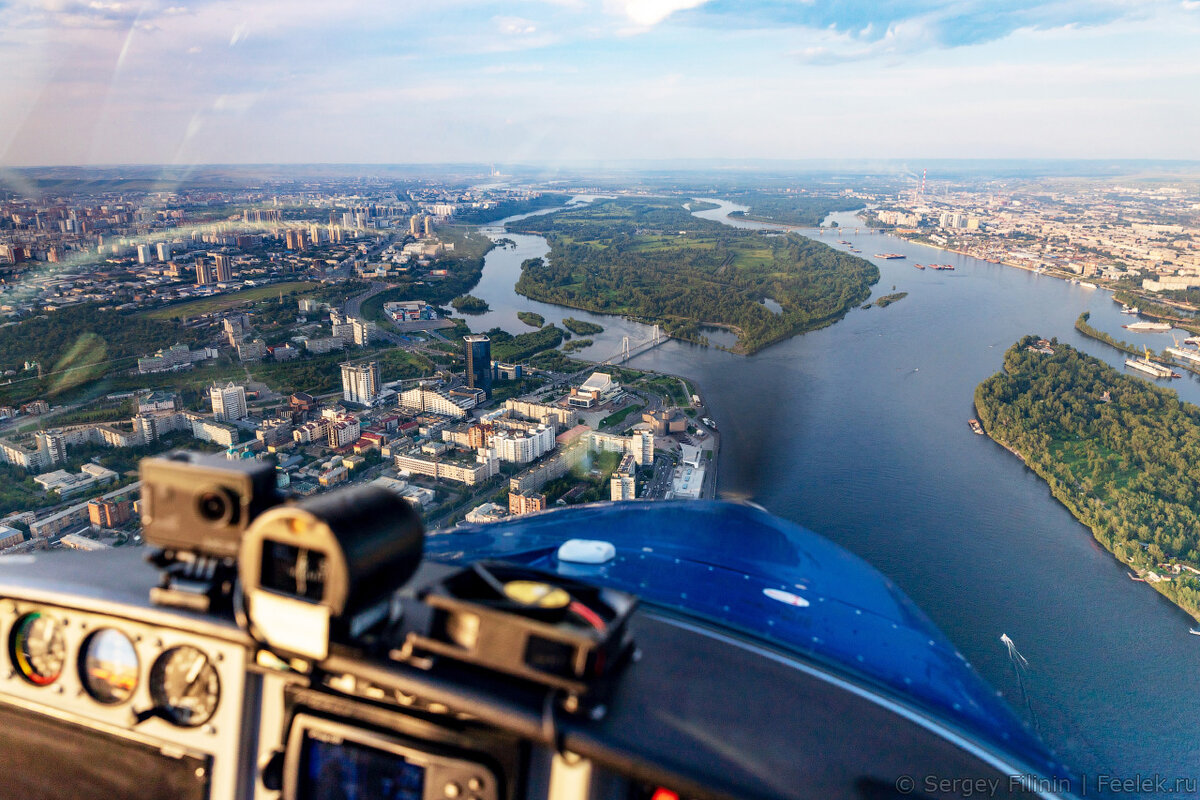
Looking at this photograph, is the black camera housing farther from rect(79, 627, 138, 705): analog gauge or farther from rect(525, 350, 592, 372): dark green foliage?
rect(525, 350, 592, 372): dark green foliage

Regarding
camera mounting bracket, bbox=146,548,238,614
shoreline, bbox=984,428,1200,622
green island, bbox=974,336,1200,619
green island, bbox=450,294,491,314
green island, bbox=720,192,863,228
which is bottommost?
shoreline, bbox=984,428,1200,622

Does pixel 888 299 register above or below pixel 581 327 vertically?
above

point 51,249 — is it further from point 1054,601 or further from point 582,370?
point 1054,601

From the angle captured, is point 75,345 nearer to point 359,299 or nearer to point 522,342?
point 359,299

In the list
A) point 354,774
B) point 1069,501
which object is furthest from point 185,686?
point 1069,501

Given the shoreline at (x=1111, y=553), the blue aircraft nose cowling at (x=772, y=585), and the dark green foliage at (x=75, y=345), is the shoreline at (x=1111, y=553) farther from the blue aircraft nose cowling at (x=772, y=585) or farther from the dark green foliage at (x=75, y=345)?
the dark green foliage at (x=75, y=345)

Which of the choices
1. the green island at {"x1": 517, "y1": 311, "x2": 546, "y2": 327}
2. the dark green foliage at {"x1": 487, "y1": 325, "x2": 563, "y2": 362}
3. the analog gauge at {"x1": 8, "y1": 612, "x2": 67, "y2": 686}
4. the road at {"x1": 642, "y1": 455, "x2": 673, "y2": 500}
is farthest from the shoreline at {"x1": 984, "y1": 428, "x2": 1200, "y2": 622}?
the green island at {"x1": 517, "y1": 311, "x2": 546, "y2": 327}

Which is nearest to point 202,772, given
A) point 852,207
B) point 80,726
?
point 80,726
